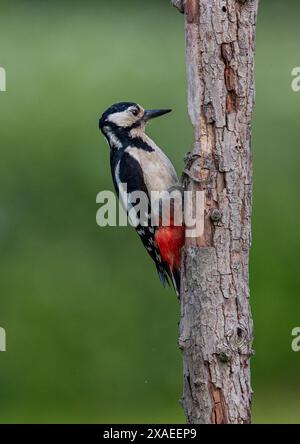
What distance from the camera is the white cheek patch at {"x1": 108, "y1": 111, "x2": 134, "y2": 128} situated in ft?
15.0

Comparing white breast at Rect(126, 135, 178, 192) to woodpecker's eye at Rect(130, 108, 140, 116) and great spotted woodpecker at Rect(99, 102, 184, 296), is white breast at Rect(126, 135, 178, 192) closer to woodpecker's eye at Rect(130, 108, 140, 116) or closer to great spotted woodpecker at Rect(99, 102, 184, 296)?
great spotted woodpecker at Rect(99, 102, 184, 296)

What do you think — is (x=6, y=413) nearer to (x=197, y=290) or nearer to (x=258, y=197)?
(x=258, y=197)

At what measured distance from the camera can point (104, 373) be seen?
25.0ft

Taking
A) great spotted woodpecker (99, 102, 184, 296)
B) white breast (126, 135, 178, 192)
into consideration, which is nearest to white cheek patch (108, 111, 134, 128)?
great spotted woodpecker (99, 102, 184, 296)

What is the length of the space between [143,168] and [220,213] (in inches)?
24.7

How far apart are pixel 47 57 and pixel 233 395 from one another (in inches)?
212

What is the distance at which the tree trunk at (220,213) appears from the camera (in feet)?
13.0

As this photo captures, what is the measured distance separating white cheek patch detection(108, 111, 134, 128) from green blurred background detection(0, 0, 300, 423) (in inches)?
109

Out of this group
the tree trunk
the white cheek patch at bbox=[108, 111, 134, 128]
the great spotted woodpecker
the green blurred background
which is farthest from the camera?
the green blurred background

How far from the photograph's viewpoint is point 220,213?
13.1 feet

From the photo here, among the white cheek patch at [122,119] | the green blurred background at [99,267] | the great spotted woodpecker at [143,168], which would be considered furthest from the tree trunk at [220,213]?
the green blurred background at [99,267]

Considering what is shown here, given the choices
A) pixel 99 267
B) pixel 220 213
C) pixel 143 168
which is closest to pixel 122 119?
pixel 143 168

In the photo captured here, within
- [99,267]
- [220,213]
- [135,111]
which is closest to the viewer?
A: [220,213]

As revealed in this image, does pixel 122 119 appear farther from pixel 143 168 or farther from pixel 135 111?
pixel 143 168
